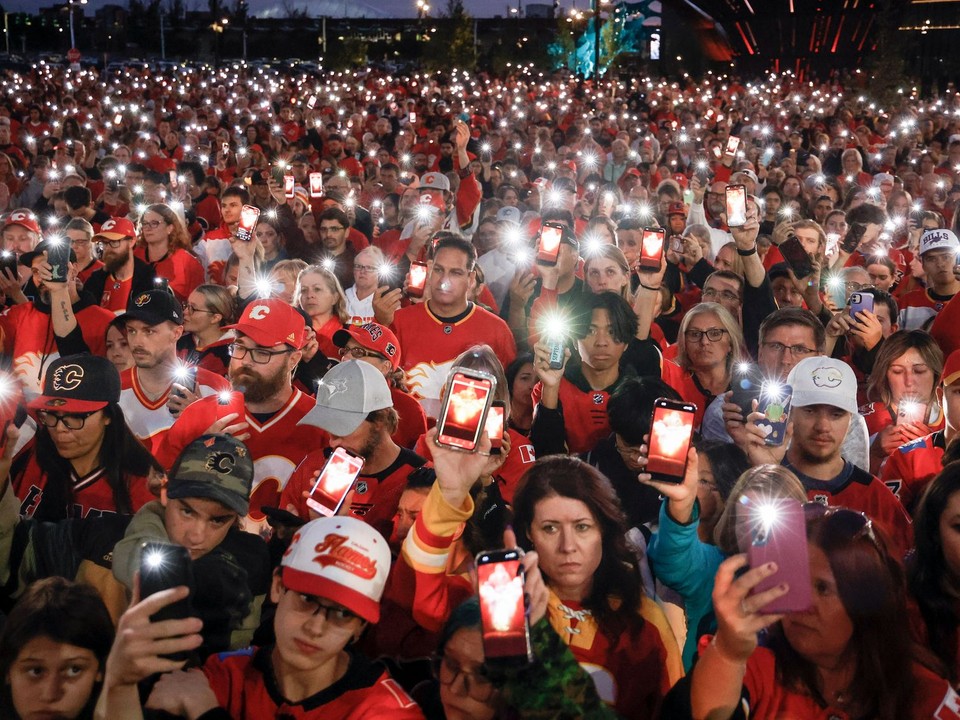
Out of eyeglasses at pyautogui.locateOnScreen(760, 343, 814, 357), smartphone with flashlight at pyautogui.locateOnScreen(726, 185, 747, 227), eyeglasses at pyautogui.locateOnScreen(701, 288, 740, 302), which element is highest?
smartphone with flashlight at pyautogui.locateOnScreen(726, 185, 747, 227)

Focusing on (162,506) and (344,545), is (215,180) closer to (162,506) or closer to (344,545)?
(162,506)

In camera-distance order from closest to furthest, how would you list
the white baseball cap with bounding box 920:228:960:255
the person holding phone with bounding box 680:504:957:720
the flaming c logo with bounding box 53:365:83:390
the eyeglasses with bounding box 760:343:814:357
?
the person holding phone with bounding box 680:504:957:720 → the flaming c logo with bounding box 53:365:83:390 → the eyeglasses with bounding box 760:343:814:357 → the white baseball cap with bounding box 920:228:960:255

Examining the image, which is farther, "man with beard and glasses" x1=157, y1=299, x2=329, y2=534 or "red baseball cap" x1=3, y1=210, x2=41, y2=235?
"red baseball cap" x1=3, y1=210, x2=41, y2=235

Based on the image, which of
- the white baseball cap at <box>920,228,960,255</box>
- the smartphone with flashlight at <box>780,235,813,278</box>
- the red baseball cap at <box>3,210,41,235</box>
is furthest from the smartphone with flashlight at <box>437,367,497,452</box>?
the red baseball cap at <box>3,210,41,235</box>

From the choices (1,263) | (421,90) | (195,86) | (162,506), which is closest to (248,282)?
(1,263)

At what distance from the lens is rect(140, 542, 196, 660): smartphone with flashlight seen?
2.81 m

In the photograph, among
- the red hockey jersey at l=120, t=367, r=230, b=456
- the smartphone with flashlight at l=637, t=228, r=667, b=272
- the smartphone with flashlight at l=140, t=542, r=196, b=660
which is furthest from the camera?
the smartphone with flashlight at l=637, t=228, r=667, b=272

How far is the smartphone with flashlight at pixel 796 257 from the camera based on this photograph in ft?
24.5

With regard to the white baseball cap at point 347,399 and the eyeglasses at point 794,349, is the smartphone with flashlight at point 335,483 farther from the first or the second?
the eyeglasses at point 794,349

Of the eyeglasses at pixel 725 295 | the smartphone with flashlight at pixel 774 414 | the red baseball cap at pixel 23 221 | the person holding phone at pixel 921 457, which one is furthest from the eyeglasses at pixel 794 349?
the red baseball cap at pixel 23 221

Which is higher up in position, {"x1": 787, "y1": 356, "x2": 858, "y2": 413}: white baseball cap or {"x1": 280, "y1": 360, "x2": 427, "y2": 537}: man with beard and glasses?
{"x1": 787, "y1": 356, "x2": 858, "y2": 413}: white baseball cap

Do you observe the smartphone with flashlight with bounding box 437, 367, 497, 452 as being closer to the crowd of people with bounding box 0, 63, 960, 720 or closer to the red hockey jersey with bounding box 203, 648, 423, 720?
the crowd of people with bounding box 0, 63, 960, 720

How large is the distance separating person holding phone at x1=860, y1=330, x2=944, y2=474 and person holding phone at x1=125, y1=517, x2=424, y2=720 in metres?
3.12

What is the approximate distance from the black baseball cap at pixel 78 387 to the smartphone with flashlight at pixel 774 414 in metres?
2.62
